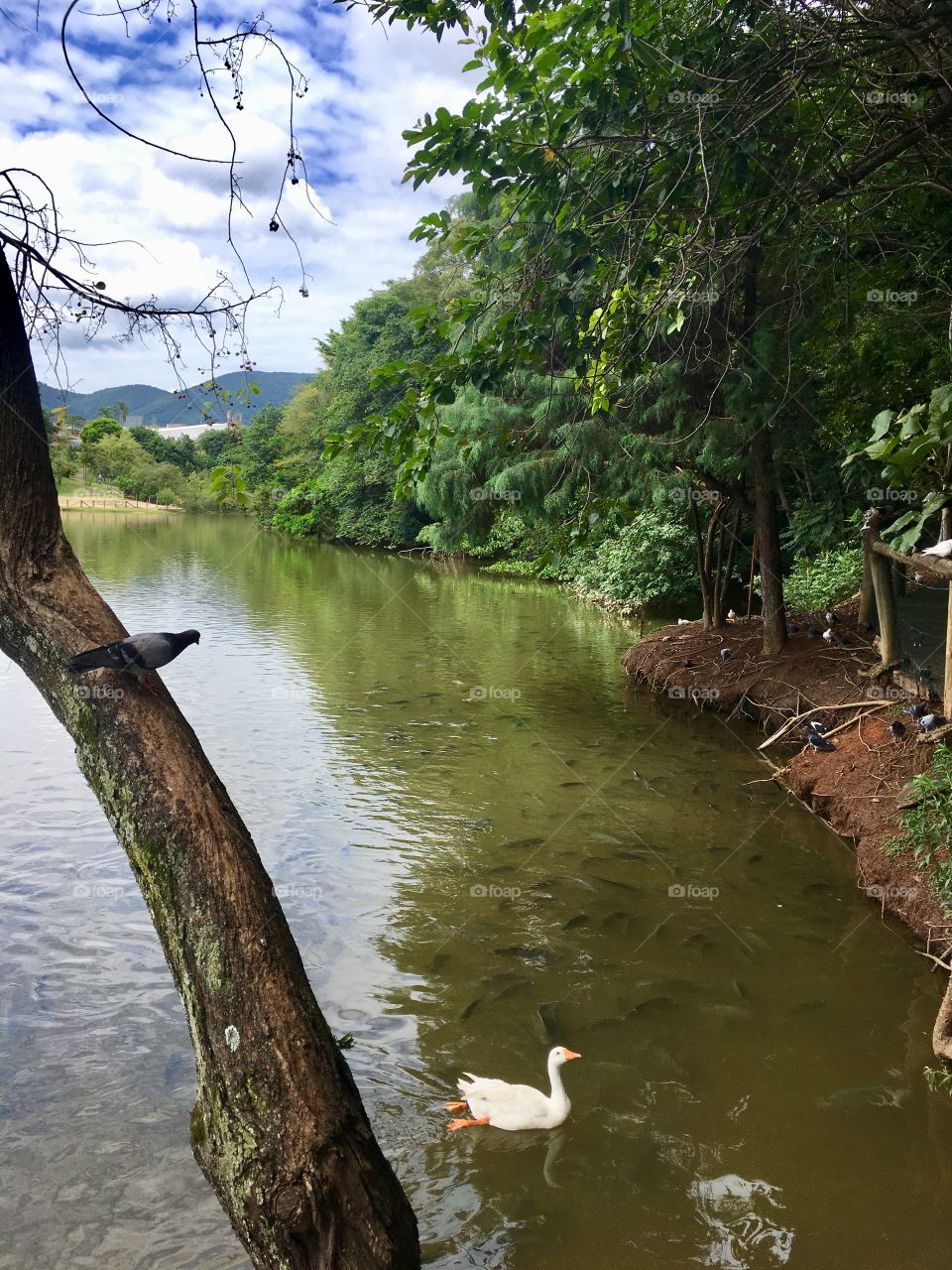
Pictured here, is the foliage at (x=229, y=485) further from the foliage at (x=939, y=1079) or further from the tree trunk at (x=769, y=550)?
the tree trunk at (x=769, y=550)

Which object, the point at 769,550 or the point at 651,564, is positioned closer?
the point at 769,550

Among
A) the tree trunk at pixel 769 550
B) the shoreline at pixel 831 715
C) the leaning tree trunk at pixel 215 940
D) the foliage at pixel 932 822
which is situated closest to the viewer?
the leaning tree trunk at pixel 215 940

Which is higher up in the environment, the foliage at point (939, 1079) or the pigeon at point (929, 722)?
the pigeon at point (929, 722)

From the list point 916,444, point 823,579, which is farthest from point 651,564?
point 916,444

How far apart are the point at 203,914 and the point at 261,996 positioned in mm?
268

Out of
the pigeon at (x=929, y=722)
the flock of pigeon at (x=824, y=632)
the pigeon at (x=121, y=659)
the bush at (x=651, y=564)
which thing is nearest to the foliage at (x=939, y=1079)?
the pigeon at (x=929, y=722)

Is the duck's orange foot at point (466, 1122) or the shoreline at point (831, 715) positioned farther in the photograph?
the shoreline at point (831, 715)

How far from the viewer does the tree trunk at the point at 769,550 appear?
407 inches

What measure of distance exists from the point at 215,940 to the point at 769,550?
31.3 ft

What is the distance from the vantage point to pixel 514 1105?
12.8ft

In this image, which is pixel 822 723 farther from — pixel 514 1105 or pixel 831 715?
pixel 514 1105

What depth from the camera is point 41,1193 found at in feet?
11.6

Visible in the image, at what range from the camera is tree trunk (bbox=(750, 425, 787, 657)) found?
10.3 m

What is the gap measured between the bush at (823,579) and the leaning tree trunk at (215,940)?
13.5m
